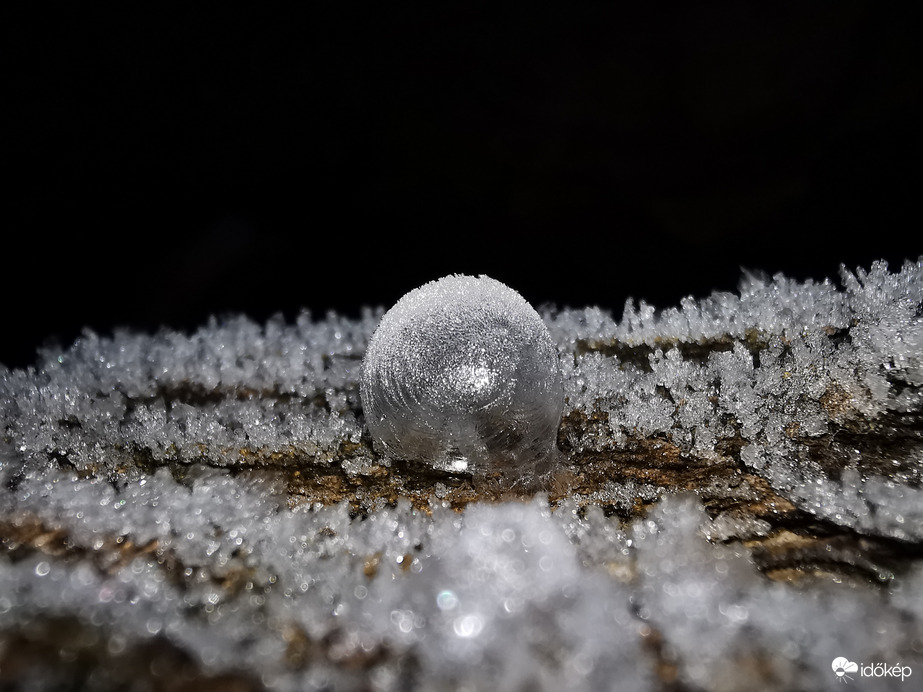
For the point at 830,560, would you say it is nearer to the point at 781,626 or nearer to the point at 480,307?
the point at 781,626

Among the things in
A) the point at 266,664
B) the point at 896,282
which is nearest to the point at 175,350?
the point at 266,664

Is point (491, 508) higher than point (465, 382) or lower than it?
lower

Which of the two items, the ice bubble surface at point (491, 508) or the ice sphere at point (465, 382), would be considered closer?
the ice bubble surface at point (491, 508)

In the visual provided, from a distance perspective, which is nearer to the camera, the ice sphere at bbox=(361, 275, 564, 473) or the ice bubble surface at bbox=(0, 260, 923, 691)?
the ice bubble surface at bbox=(0, 260, 923, 691)

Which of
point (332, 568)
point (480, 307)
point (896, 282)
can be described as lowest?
point (332, 568)
